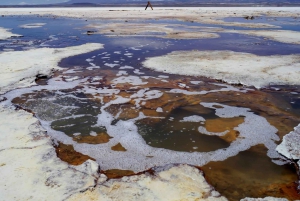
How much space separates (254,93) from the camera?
7.56 m

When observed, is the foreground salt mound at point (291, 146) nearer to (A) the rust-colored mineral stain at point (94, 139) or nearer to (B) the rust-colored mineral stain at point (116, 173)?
(B) the rust-colored mineral stain at point (116, 173)

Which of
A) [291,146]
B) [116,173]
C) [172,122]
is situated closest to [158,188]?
[116,173]

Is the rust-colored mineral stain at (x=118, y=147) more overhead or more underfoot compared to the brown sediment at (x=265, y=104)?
more underfoot

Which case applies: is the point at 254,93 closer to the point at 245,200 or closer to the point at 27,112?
the point at 245,200

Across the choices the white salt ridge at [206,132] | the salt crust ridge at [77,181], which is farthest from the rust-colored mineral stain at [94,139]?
the white salt ridge at [206,132]

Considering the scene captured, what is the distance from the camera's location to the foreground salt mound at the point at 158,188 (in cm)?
369

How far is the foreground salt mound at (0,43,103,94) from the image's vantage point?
854 cm

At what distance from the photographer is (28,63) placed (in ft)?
35.4

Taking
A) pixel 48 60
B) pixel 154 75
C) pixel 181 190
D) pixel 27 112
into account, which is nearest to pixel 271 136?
pixel 181 190

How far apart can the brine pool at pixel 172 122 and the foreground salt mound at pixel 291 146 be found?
132 millimetres

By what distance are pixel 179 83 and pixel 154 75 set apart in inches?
49.0

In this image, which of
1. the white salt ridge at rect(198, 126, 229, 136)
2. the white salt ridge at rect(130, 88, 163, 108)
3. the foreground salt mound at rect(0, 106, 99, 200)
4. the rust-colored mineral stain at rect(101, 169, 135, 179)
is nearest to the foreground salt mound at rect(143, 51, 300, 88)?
the white salt ridge at rect(130, 88, 163, 108)

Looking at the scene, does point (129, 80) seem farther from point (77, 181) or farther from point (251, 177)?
point (251, 177)

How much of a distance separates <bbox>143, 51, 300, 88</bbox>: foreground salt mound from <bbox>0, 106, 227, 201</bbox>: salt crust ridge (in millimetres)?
5166
